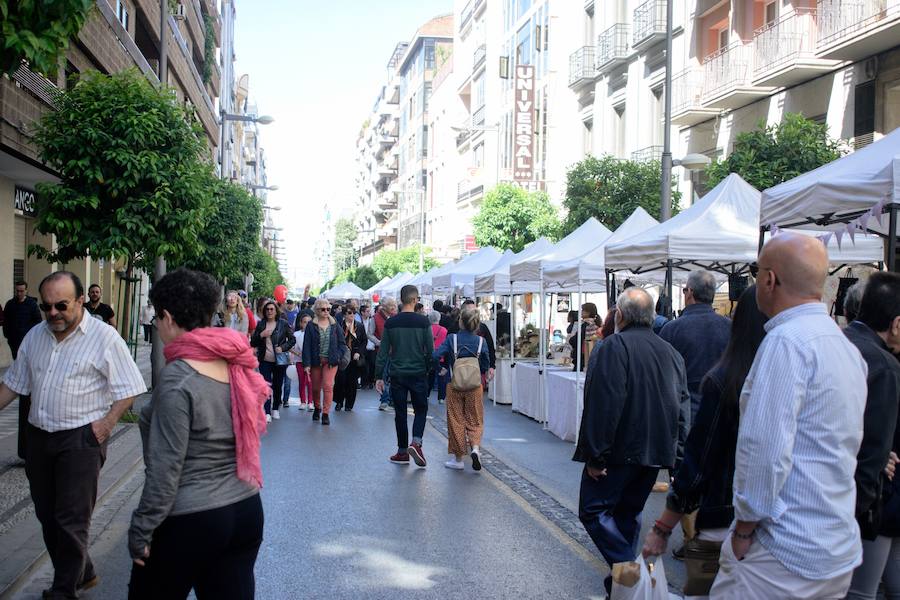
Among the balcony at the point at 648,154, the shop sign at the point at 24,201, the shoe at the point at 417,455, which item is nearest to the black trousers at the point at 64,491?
the shoe at the point at 417,455

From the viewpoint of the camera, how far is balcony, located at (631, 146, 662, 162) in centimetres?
2855

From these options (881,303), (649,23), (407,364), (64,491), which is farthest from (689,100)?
(64,491)

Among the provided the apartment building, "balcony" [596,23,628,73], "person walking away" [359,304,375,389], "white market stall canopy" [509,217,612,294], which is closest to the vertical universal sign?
"balcony" [596,23,628,73]

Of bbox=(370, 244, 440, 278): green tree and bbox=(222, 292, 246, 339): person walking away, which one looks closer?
bbox=(222, 292, 246, 339): person walking away

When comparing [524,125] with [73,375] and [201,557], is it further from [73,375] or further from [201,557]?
[201,557]

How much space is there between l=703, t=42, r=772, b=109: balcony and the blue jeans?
14.7 m

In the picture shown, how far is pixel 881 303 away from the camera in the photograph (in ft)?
14.2

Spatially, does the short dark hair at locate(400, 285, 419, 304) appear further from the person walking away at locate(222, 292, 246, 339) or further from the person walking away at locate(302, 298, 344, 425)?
the person walking away at locate(222, 292, 246, 339)

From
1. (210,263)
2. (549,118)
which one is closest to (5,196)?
(210,263)

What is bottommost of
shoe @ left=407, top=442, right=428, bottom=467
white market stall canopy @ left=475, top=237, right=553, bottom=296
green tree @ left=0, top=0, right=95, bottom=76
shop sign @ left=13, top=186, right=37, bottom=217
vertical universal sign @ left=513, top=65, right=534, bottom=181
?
shoe @ left=407, top=442, right=428, bottom=467

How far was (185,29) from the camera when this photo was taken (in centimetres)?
3738

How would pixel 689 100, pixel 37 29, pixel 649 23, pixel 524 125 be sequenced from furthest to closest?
pixel 524 125 → pixel 649 23 → pixel 689 100 → pixel 37 29

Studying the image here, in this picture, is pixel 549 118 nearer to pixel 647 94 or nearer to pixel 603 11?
pixel 603 11

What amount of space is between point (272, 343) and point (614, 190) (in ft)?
45.2
